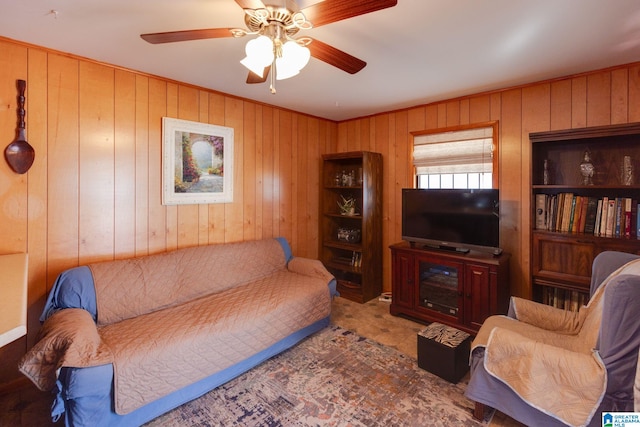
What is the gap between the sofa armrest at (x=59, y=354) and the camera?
1563 millimetres

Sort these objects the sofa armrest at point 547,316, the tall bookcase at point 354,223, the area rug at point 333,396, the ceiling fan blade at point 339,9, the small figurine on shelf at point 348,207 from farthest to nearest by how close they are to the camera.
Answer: the small figurine on shelf at point 348,207
the tall bookcase at point 354,223
the sofa armrest at point 547,316
the area rug at point 333,396
the ceiling fan blade at point 339,9

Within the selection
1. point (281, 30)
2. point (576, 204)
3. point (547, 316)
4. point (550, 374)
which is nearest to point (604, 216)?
point (576, 204)

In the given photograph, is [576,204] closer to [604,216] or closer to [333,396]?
[604,216]

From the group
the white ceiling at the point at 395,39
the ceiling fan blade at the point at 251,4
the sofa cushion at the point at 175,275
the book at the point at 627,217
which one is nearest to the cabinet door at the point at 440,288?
the book at the point at 627,217

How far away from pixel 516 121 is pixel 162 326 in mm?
3507

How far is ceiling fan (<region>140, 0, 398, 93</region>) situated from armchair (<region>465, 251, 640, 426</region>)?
1.75 m

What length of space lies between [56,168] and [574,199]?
403cm

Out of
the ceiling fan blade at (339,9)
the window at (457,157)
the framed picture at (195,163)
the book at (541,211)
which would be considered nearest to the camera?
the ceiling fan blade at (339,9)

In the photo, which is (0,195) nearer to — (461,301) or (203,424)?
(203,424)

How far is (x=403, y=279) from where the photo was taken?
3.27 m

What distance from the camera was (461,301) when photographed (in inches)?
112

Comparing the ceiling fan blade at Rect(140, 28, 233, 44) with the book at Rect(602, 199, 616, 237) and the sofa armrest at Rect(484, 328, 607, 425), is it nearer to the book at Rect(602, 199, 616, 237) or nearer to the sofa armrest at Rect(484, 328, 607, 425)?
the sofa armrest at Rect(484, 328, 607, 425)

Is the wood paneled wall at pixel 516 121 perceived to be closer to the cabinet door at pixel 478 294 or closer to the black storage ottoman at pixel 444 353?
the cabinet door at pixel 478 294

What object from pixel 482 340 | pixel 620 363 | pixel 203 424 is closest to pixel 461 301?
pixel 482 340
